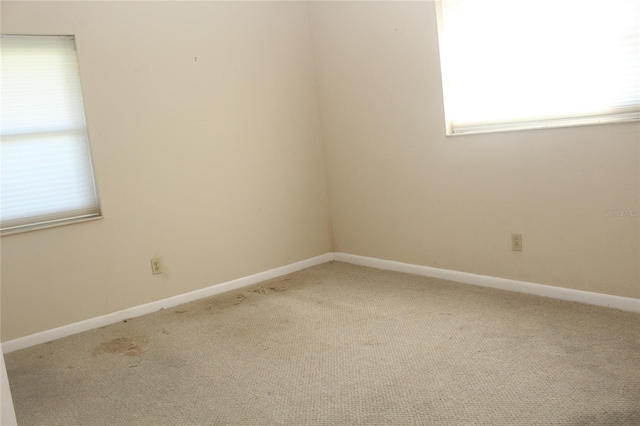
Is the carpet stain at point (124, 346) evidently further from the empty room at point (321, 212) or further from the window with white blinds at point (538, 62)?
the window with white blinds at point (538, 62)

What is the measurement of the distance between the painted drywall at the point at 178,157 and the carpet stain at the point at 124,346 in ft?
1.32

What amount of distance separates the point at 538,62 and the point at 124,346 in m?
2.92

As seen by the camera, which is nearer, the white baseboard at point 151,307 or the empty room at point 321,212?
the empty room at point 321,212

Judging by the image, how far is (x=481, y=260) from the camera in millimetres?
3785

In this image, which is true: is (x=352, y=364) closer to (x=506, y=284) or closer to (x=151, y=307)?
(x=506, y=284)

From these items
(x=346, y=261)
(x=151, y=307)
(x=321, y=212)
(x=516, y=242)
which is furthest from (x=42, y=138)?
(x=516, y=242)

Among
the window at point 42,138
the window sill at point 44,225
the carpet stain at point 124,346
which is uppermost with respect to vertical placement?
the window at point 42,138

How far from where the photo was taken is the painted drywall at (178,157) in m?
3.58

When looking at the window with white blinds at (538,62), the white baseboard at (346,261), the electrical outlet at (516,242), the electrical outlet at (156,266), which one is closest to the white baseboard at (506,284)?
the white baseboard at (346,261)

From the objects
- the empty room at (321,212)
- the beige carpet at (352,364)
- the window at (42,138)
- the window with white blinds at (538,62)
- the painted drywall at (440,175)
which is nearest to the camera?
the beige carpet at (352,364)

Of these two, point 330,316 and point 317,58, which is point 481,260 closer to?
point 330,316

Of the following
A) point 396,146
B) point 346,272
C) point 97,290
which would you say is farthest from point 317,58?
point 97,290

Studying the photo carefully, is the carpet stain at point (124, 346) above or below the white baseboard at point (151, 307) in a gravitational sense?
below

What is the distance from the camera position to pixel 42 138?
3520 mm
